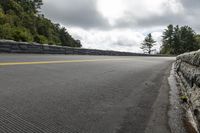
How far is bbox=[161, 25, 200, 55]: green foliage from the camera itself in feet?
377

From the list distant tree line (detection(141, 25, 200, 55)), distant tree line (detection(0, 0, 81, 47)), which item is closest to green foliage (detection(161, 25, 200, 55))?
distant tree line (detection(141, 25, 200, 55))

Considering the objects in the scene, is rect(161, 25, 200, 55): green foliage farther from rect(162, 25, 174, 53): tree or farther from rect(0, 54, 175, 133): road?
rect(0, 54, 175, 133): road

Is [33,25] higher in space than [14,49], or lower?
higher

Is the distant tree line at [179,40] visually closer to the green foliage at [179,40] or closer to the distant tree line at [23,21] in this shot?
the green foliage at [179,40]

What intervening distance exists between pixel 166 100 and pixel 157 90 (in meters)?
1.15

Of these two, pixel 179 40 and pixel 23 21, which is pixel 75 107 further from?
pixel 179 40

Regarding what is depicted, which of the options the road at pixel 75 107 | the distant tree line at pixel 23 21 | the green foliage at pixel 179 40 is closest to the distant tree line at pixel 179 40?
the green foliage at pixel 179 40

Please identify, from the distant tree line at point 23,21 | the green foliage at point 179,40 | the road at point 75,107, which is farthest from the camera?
the green foliage at point 179,40

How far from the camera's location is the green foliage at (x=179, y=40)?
11481cm

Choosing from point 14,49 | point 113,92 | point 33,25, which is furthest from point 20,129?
point 33,25

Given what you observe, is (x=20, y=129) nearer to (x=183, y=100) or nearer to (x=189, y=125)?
(x=189, y=125)

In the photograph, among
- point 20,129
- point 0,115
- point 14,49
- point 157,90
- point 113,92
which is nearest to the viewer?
point 20,129

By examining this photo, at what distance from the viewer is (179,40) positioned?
11619cm

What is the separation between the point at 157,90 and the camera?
6.43 m
